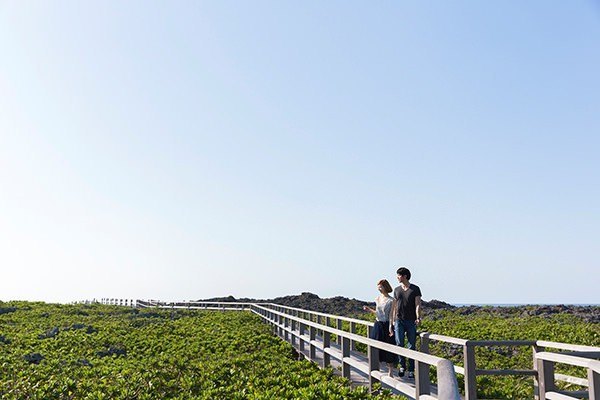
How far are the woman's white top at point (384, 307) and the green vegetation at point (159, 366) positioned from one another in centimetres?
154

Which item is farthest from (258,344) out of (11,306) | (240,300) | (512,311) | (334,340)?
(240,300)

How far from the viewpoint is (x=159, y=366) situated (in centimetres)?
1616

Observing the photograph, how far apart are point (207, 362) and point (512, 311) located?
31.8m

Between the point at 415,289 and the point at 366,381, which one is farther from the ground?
the point at 415,289

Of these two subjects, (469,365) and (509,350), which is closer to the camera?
(469,365)

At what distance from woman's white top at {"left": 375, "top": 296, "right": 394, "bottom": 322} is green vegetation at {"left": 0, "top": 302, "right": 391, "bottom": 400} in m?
1.54

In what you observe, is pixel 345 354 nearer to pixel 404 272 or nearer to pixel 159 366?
pixel 404 272

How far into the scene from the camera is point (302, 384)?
11906mm

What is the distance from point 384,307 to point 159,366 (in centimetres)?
633

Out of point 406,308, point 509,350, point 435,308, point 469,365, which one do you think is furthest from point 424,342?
point 435,308

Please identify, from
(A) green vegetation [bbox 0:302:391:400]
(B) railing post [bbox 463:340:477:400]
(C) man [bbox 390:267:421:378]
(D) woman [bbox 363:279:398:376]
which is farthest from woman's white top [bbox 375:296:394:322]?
(B) railing post [bbox 463:340:477:400]

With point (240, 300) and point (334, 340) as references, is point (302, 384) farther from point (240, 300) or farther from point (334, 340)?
point (240, 300)

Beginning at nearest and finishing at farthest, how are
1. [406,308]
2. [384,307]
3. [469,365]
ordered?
[469,365], [406,308], [384,307]

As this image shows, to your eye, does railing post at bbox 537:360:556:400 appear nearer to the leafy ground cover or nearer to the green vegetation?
the green vegetation
